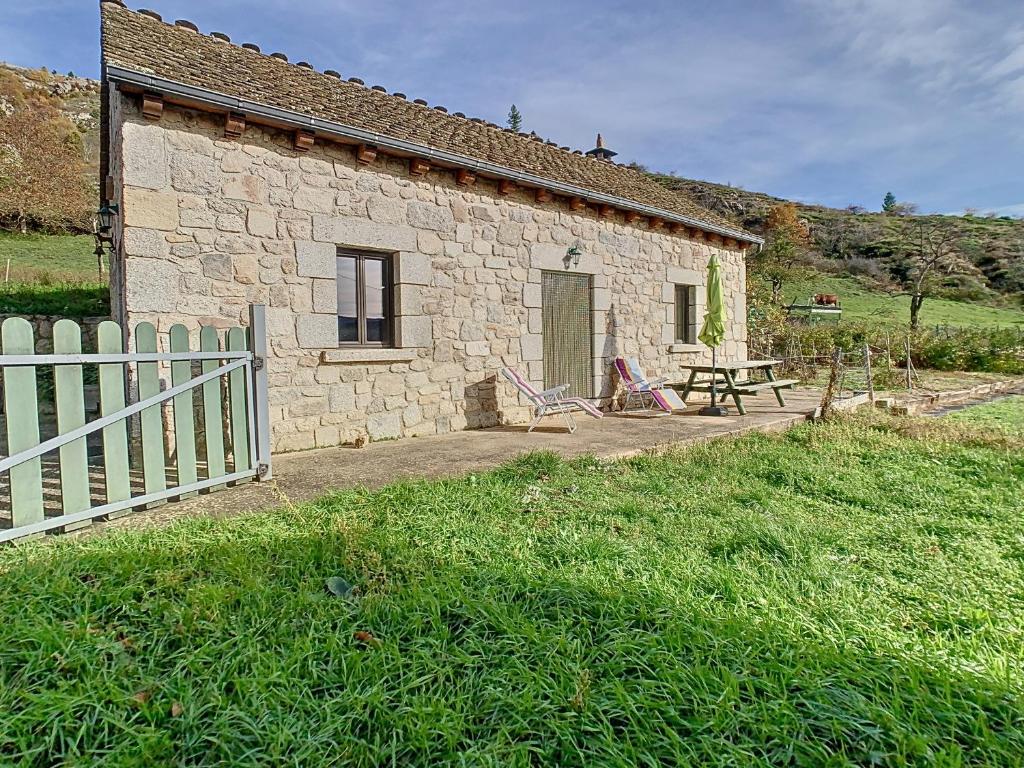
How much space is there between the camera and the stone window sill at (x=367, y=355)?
5.68m

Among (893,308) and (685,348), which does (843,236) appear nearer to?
(893,308)

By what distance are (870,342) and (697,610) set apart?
1555cm

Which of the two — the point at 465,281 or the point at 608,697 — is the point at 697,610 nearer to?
the point at 608,697

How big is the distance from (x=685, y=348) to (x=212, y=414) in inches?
328

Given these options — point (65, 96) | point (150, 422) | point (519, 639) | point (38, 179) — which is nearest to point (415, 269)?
point (150, 422)

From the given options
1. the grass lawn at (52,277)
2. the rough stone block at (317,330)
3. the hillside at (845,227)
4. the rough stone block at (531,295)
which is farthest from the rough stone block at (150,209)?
the hillside at (845,227)

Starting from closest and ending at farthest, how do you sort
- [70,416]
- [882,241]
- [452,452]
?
[70,416]
[452,452]
[882,241]

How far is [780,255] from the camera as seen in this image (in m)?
29.2

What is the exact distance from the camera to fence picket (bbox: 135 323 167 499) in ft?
11.2

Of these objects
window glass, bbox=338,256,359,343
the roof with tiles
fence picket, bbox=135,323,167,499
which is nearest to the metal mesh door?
the roof with tiles

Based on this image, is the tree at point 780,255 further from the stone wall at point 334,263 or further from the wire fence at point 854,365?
the stone wall at point 334,263

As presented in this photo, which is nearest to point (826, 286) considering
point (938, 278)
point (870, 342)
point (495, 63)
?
point (938, 278)

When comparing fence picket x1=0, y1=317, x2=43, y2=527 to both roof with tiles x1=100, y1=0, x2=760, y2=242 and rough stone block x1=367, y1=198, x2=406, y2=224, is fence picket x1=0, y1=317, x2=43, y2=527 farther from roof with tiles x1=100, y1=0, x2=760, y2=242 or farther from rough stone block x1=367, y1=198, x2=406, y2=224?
rough stone block x1=367, y1=198, x2=406, y2=224

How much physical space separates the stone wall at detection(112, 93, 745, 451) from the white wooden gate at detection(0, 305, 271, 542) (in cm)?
119
